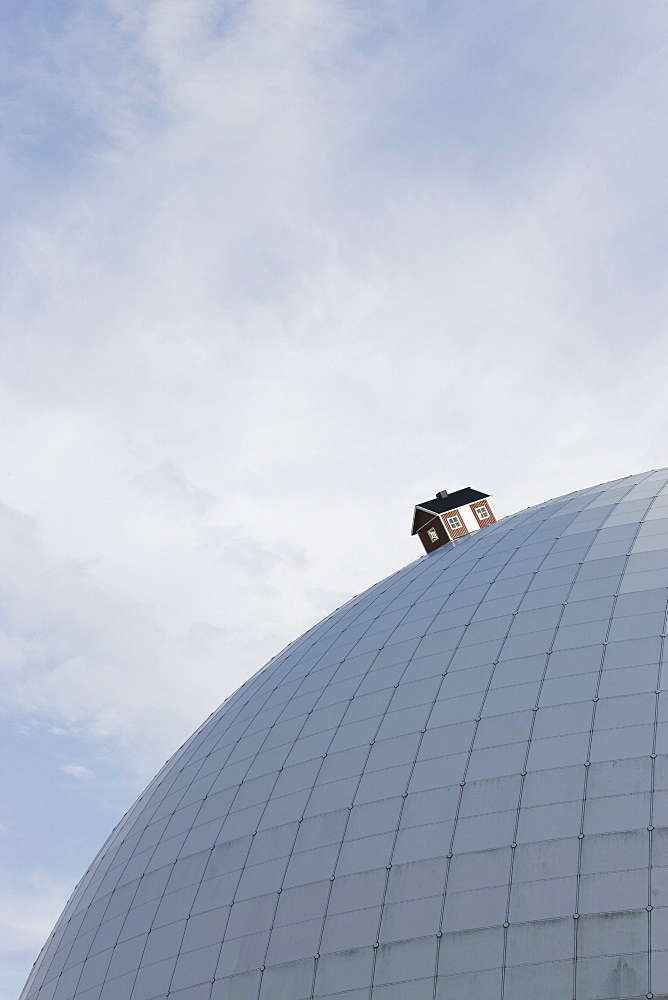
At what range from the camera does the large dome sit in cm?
1833

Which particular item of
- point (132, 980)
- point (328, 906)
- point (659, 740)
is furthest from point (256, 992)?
point (659, 740)

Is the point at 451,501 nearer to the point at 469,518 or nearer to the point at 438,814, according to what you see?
the point at 469,518

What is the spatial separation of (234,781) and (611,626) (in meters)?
10.0

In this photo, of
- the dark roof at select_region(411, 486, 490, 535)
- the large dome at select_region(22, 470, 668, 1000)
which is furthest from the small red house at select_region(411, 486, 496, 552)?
the large dome at select_region(22, 470, 668, 1000)

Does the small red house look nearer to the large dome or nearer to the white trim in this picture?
the white trim

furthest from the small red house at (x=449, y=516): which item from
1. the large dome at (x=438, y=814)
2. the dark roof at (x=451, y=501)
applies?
the large dome at (x=438, y=814)

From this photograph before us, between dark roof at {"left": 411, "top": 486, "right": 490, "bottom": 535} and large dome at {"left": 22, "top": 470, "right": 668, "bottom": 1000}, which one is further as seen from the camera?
dark roof at {"left": 411, "top": 486, "right": 490, "bottom": 535}

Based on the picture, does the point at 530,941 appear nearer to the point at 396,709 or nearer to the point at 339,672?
the point at 396,709

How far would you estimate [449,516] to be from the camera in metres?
42.0

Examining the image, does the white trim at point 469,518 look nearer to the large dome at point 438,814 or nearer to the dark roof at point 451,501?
the dark roof at point 451,501

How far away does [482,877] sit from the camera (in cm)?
1925

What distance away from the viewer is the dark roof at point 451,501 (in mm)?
42031

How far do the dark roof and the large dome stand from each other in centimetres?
1034

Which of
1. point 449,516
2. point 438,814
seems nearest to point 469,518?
point 449,516
